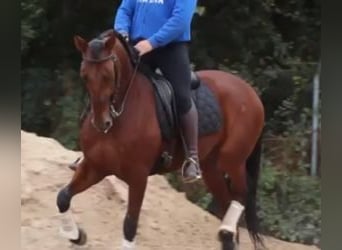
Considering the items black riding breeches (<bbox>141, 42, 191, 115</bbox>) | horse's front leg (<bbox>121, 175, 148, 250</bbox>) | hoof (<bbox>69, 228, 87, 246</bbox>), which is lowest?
hoof (<bbox>69, 228, 87, 246</bbox>)

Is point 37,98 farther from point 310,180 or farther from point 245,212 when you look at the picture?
point 310,180

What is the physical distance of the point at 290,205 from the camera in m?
2.75

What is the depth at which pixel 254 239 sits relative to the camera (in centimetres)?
275

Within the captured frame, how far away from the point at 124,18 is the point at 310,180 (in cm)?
88

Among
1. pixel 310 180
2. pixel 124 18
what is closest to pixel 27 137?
pixel 124 18

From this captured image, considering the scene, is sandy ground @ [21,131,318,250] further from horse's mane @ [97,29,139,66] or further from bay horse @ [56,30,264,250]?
horse's mane @ [97,29,139,66]

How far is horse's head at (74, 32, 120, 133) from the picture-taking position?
7.90ft

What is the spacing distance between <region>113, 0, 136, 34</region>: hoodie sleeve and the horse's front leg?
0.52 meters

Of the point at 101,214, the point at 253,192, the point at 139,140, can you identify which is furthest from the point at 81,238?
the point at 253,192

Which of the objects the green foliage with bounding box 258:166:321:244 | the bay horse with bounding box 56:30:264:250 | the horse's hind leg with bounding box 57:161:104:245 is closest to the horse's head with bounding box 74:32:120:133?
the bay horse with bounding box 56:30:264:250

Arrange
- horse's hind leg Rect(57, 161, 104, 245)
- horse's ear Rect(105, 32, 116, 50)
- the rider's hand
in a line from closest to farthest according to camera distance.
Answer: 1. horse's ear Rect(105, 32, 116, 50)
2. the rider's hand
3. horse's hind leg Rect(57, 161, 104, 245)

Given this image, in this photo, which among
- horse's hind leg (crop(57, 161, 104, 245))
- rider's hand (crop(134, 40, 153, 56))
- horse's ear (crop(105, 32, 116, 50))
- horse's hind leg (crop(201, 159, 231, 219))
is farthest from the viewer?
horse's hind leg (crop(201, 159, 231, 219))

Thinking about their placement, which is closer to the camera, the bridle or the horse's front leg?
the bridle

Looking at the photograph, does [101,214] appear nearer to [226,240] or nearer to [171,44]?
[226,240]
